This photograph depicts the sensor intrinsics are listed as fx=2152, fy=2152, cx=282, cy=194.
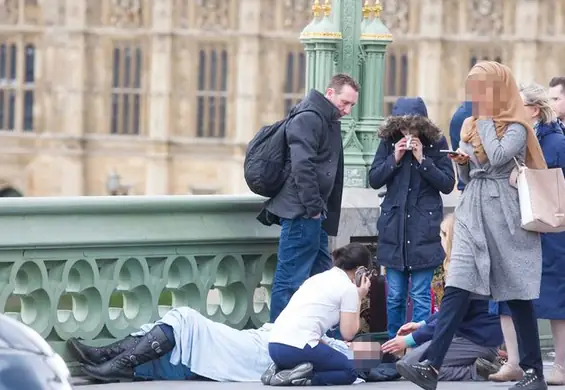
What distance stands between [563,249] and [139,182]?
124 ft

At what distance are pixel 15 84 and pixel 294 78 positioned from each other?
6.46 metres

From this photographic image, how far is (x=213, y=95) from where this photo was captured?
49688mm

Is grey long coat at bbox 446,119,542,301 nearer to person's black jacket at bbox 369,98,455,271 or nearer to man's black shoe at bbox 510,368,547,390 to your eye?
man's black shoe at bbox 510,368,547,390

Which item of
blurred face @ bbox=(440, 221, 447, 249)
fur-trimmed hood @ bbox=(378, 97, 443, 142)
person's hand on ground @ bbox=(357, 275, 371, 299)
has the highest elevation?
fur-trimmed hood @ bbox=(378, 97, 443, 142)

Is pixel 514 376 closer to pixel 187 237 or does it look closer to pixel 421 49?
pixel 187 237

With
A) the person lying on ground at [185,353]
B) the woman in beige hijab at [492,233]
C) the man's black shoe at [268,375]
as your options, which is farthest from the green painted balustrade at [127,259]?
the woman in beige hijab at [492,233]


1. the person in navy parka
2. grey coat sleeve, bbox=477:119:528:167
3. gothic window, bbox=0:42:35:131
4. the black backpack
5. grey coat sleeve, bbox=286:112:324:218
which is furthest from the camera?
gothic window, bbox=0:42:35:131

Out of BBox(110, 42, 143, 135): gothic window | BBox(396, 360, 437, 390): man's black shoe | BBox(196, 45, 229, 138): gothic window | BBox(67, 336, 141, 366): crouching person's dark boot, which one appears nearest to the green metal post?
BBox(67, 336, 141, 366): crouching person's dark boot

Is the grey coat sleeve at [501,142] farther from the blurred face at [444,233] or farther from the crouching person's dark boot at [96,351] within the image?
the crouching person's dark boot at [96,351]

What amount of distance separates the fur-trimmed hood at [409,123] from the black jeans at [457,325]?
178cm

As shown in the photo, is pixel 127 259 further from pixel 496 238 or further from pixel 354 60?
pixel 354 60

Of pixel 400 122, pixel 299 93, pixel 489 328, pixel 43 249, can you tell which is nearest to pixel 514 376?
pixel 489 328

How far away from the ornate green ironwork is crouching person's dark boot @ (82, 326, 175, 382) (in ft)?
8.00

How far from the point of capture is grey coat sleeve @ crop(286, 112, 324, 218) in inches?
464
